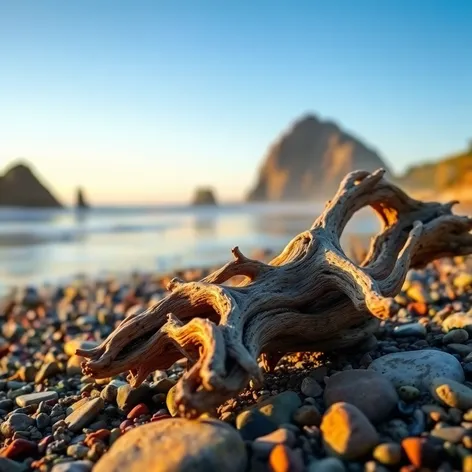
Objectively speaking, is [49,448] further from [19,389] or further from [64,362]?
[64,362]

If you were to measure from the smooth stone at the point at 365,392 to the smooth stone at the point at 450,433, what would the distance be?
0.28 m

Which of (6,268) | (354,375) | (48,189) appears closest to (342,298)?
(354,375)

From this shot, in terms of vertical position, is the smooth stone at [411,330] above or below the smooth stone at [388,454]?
above

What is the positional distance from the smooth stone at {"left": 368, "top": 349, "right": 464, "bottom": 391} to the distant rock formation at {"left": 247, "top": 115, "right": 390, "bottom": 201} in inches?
6120

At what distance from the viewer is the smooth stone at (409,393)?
2799mm

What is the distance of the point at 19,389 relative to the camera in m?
4.21

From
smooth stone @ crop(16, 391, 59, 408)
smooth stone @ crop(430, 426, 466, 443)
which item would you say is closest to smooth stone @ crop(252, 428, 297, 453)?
smooth stone @ crop(430, 426, 466, 443)

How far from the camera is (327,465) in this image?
2303mm

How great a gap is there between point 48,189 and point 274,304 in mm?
91455

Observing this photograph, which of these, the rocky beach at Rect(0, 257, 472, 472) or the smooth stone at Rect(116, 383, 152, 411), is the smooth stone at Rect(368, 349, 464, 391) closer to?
the rocky beach at Rect(0, 257, 472, 472)

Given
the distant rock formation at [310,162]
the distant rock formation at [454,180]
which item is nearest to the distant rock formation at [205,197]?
the distant rock formation at [454,180]

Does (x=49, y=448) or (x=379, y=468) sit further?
(x=49, y=448)

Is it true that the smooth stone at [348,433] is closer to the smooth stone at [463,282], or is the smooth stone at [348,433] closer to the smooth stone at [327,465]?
the smooth stone at [327,465]

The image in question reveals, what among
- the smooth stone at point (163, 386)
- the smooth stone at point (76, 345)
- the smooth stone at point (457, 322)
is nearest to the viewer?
the smooth stone at point (163, 386)
